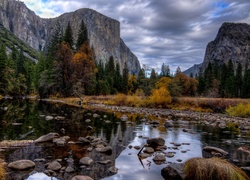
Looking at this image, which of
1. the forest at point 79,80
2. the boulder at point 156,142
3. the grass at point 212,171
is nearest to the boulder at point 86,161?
the grass at point 212,171

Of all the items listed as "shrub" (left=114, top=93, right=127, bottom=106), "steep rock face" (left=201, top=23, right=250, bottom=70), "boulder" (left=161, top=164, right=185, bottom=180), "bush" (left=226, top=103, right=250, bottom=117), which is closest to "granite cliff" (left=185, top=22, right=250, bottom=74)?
"steep rock face" (left=201, top=23, right=250, bottom=70)

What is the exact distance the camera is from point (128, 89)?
92.0 meters

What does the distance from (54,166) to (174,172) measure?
4.08m

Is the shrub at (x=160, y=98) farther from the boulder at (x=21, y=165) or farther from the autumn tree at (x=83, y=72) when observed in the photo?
the boulder at (x=21, y=165)

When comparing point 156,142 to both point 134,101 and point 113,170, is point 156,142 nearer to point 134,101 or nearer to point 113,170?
point 113,170

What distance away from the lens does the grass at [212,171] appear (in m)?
7.41

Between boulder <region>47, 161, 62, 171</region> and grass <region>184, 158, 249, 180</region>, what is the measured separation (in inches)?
169

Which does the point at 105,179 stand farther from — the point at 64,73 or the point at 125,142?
the point at 64,73

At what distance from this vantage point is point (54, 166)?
8773 millimetres

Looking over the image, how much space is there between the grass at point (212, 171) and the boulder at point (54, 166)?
429 cm

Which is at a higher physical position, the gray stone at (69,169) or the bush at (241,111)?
the bush at (241,111)

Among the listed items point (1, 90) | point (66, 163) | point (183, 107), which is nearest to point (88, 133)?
point (66, 163)

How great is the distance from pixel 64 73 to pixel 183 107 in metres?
27.6

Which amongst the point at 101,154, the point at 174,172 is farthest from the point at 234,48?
the point at 174,172
